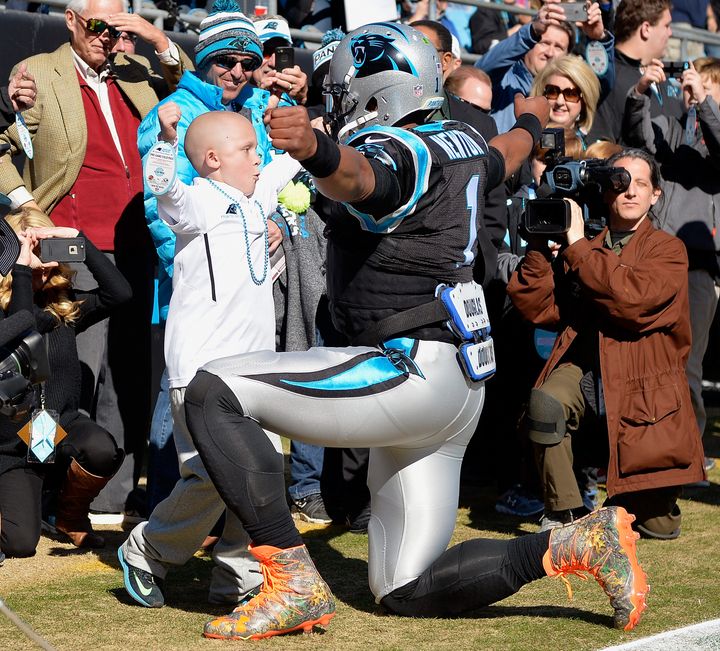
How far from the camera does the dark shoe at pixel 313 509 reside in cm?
587

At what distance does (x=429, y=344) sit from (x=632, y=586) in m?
1.04

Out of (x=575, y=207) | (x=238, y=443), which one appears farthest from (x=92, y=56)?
(x=238, y=443)

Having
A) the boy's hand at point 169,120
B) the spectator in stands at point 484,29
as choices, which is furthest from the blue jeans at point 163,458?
the spectator in stands at point 484,29

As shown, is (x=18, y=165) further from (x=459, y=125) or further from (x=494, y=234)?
(x=459, y=125)

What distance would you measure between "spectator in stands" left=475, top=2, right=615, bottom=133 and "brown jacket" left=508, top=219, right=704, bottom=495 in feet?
6.44

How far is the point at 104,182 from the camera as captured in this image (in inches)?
229

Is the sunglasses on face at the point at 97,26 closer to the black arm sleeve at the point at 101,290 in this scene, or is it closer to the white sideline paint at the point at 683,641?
the black arm sleeve at the point at 101,290

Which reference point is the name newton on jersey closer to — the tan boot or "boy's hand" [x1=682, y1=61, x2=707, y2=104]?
the tan boot

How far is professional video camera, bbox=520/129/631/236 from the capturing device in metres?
5.12

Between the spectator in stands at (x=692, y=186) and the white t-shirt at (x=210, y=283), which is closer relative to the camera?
→ the white t-shirt at (x=210, y=283)

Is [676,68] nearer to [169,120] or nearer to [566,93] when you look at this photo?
[566,93]

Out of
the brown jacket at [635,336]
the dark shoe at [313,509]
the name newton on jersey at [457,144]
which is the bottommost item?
the dark shoe at [313,509]

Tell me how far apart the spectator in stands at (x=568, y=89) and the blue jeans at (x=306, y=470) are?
225 centimetres

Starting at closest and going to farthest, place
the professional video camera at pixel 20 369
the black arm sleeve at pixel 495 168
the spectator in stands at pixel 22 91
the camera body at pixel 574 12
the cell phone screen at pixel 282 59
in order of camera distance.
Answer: the professional video camera at pixel 20 369, the black arm sleeve at pixel 495 168, the spectator in stands at pixel 22 91, the cell phone screen at pixel 282 59, the camera body at pixel 574 12
